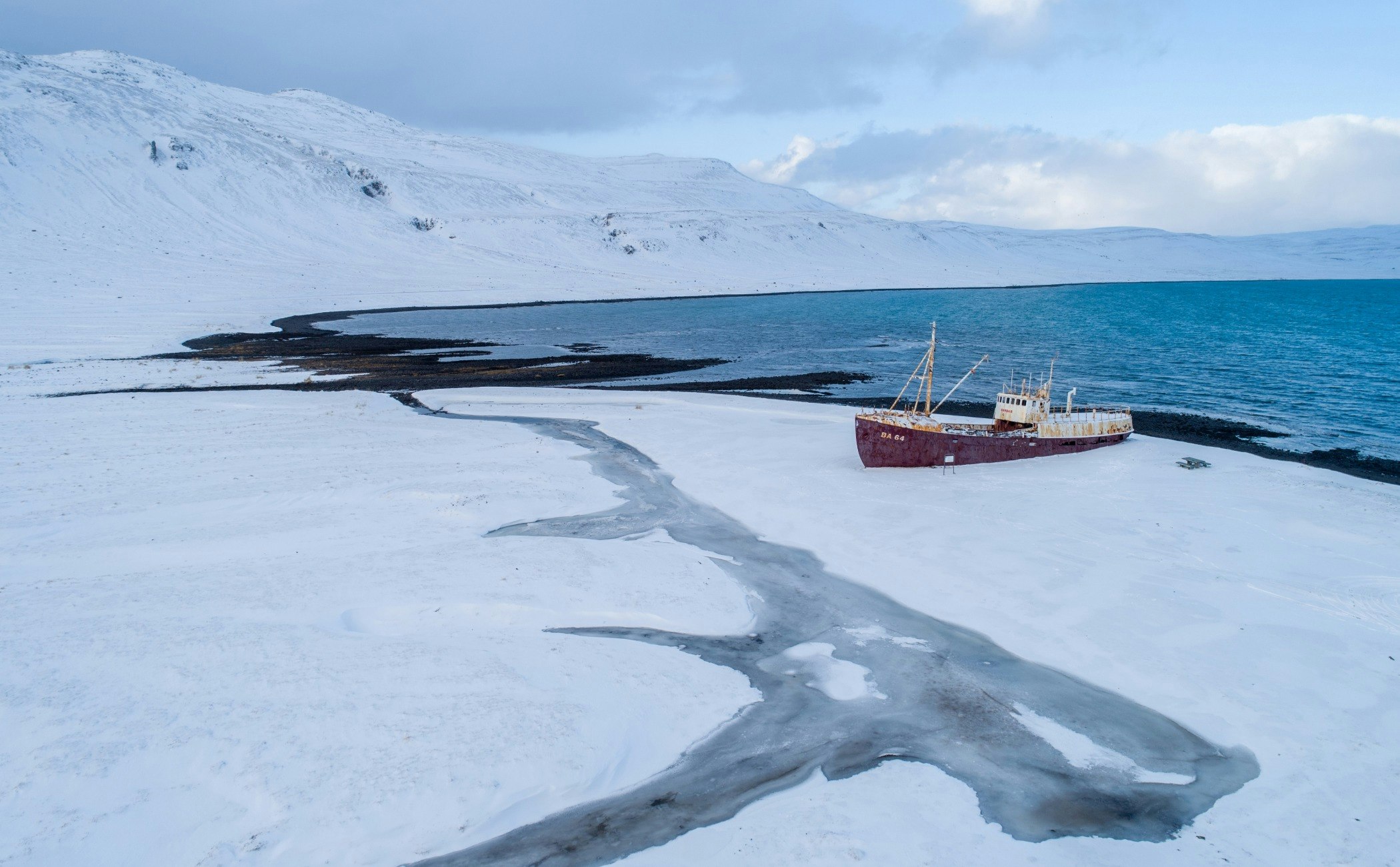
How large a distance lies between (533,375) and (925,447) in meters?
29.6

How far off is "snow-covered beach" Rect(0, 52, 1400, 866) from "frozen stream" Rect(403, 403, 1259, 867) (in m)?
0.20

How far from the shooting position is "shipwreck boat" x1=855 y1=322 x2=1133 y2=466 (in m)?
27.8

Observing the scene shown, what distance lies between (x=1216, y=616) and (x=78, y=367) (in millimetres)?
54896

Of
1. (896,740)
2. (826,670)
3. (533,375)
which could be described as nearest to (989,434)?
(826,670)

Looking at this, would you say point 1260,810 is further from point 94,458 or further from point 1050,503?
point 94,458

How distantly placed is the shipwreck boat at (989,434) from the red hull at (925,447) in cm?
2

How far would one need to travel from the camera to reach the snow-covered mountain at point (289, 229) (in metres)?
86.4

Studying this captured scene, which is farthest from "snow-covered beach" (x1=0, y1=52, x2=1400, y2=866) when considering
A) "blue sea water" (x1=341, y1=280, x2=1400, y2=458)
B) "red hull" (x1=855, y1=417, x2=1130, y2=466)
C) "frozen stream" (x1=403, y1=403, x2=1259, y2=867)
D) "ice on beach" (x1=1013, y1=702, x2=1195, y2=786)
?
"blue sea water" (x1=341, y1=280, x2=1400, y2=458)

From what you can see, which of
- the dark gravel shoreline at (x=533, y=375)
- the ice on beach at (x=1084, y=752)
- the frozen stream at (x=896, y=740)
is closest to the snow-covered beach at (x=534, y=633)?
the frozen stream at (x=896, y=740)

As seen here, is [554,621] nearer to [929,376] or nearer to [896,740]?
[896,740]

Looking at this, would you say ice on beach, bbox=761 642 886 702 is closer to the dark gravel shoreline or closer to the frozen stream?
the frozen stream

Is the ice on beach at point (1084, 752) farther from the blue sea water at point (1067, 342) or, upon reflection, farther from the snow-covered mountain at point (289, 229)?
the snow-covered mountain at point (289, 229)

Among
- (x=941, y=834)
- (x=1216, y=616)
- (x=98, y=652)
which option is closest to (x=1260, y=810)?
(x=941, y=834)

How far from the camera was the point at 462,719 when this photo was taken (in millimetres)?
11320
